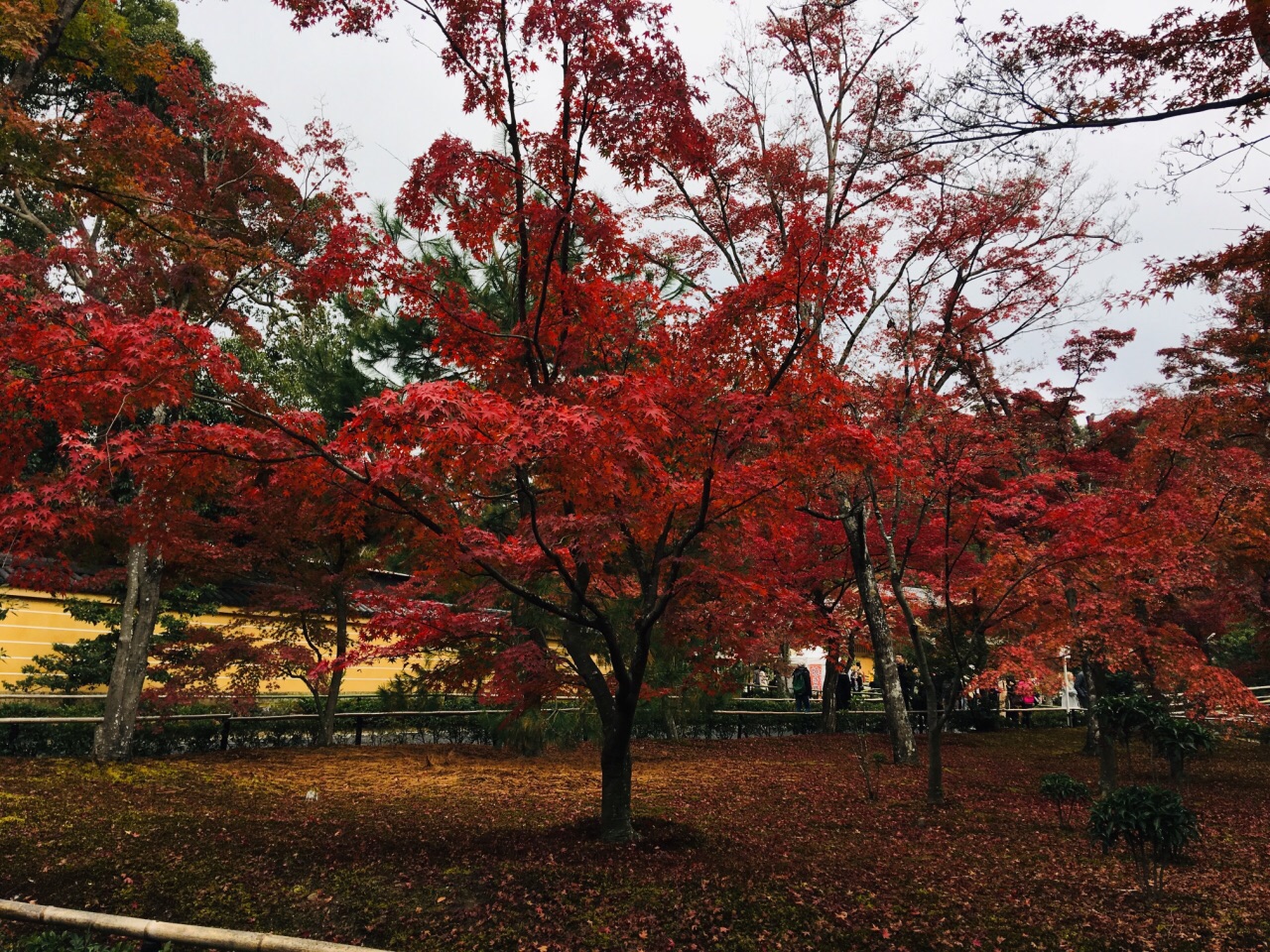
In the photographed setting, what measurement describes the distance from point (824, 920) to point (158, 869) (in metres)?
4.58

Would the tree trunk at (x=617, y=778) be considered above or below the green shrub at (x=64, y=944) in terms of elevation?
above

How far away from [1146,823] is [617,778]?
3843mm

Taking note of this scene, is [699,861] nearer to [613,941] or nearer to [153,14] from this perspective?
[613,941]

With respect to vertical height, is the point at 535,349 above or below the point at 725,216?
below

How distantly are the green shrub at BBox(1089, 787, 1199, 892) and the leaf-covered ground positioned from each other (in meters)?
0.24

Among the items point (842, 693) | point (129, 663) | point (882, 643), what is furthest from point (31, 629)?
point (842, 693)

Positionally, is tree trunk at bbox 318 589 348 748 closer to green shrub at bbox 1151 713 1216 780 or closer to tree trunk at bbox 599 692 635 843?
tree trunk at bbox 599 692 635 843

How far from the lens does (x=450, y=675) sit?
23.2 ft

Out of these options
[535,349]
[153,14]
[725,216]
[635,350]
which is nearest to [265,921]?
[535,349]

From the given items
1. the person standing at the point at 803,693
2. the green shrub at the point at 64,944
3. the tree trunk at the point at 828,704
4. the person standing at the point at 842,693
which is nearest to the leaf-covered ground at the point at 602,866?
the green shrub at the point at 64,944

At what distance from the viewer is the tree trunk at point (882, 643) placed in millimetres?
11672

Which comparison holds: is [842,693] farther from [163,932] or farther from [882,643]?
[163,932]

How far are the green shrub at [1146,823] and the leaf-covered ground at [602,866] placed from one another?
0.24 meters

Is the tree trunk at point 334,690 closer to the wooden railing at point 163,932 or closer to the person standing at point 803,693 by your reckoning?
the wooden railing at point 163,932
